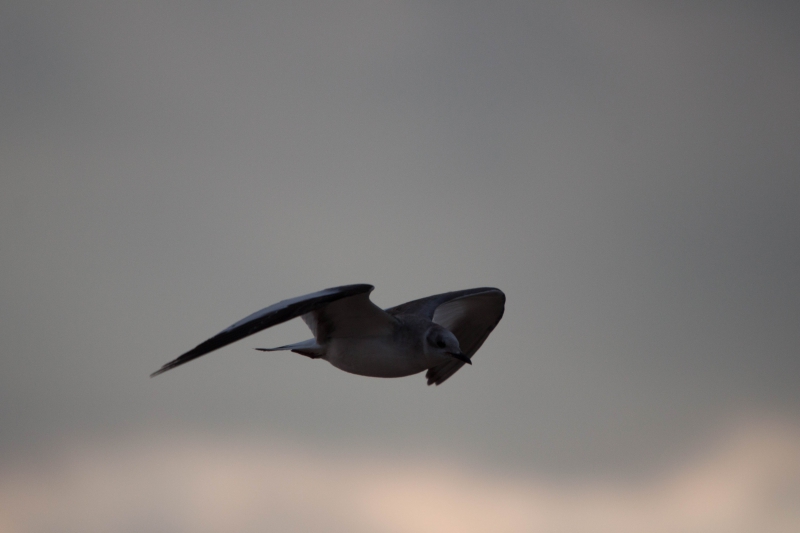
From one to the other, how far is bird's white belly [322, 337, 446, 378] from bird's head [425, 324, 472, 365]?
17cm

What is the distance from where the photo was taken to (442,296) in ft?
46.3

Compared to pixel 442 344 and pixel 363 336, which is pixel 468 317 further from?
pixel 442 344

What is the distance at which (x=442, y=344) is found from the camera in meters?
10.5

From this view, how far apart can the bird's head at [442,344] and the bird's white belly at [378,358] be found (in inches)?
6.6

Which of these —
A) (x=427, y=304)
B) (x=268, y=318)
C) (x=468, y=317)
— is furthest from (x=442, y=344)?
(x=468, y=317)

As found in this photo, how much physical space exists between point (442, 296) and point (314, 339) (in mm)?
3040

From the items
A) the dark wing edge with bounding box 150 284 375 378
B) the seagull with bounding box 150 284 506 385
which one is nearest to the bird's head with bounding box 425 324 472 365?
the seagull with bounding box 150 284 506 385

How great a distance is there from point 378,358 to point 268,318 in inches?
85.0

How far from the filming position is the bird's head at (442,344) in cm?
1039

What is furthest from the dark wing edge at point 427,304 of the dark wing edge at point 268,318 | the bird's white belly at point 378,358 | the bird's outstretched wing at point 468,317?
the dark wing edge at point 268,318

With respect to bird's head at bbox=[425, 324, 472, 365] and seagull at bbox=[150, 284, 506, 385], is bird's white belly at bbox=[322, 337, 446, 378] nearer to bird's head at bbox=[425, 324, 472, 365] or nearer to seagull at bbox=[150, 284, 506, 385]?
seagull at bbox=[150, 284, 506, 385]

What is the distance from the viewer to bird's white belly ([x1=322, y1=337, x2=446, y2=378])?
1077 cm

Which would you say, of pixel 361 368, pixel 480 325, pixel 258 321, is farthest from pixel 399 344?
pixel 480 325

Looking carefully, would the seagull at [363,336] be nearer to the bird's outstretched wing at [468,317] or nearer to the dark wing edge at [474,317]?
the bird's outstretched wing at [468,317]
